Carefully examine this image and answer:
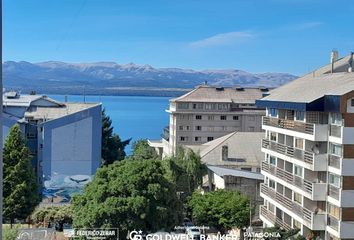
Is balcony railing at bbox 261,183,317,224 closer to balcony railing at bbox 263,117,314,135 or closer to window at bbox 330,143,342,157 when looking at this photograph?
window at bbox 330,143,342,157

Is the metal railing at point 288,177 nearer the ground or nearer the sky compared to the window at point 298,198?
nearer the sky

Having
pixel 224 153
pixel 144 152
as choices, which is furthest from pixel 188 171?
pixel 144 152

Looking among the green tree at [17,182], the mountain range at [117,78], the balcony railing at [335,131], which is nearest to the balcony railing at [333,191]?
the balcony railing at [335,131]

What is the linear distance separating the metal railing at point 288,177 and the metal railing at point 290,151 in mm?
374

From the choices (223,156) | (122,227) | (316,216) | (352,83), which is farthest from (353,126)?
→ (223,156)

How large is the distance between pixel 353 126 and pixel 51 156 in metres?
11.4

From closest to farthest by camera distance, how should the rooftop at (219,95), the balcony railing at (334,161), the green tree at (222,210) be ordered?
the balcony railing at (334,161)
the green tree at (222,210)
the rooftop at (219,95)

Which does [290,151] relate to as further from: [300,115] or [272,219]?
[272,219]

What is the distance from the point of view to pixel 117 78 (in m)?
81.1

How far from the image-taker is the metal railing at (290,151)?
9.67 m

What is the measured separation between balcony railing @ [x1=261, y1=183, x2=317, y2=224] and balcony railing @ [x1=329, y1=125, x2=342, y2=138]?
1.45 m

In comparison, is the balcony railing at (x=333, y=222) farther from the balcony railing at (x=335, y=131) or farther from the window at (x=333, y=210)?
the balcony railing at (x=335, y=131)

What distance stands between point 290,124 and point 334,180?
2023 mm

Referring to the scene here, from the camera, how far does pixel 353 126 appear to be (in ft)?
28.6
